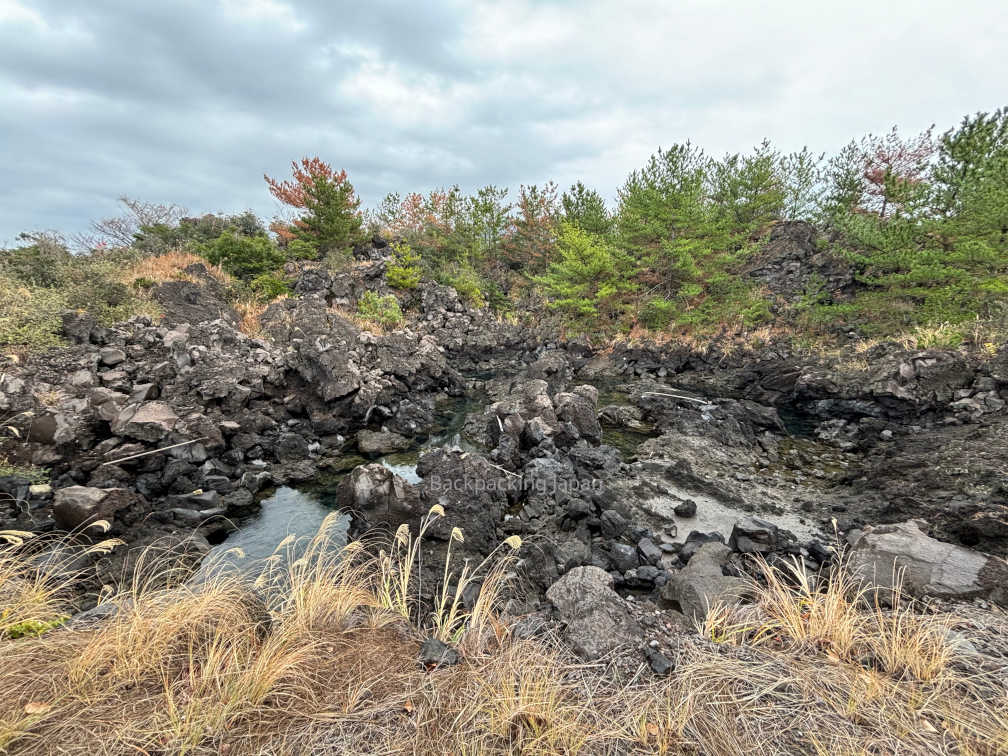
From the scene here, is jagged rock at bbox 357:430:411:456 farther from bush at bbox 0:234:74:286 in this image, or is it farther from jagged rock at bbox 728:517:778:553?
bush at bbox 0:234:74:286

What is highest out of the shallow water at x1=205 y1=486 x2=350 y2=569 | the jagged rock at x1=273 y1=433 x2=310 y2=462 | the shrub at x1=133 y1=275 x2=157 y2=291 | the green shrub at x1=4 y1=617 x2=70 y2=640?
the shrub at x1=133 y1=275 x2=157 y2=291

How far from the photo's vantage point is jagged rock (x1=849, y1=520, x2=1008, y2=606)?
332cm

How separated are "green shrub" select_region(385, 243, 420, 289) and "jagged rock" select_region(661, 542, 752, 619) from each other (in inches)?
776

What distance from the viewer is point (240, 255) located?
18.6 metres

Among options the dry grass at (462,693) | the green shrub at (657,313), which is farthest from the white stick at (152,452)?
the green shrub at (657,313)

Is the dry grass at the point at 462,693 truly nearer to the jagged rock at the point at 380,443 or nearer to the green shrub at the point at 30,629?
the green shrub at the point at 30,629

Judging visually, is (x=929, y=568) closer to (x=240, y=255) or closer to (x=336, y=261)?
(x=336, y=261)

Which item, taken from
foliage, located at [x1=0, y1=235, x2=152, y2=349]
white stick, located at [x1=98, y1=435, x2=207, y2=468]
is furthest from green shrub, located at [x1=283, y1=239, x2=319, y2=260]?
white stick, located at [x1=98, y1=435, x2=207, y2=468]

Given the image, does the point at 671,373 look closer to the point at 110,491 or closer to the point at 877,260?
the point at 877,260

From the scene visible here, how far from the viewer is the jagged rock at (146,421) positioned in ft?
23.3

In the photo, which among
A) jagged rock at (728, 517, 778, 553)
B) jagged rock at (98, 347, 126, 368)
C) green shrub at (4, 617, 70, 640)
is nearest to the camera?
green shrub at (4, 617, 70, 640)

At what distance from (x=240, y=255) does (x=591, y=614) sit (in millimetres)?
22538

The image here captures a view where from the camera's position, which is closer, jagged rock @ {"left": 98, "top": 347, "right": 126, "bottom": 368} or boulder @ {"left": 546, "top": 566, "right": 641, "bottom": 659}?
boulder @ {"left": 546, "top": 566, "right": 641, "bottom": 659}

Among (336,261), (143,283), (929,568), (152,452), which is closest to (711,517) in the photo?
(929,568)
